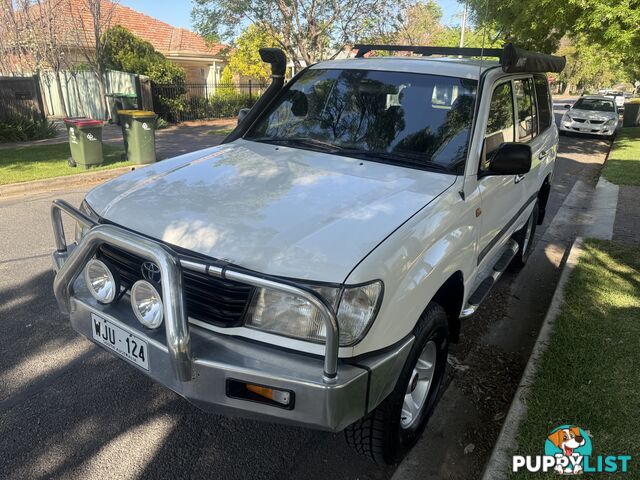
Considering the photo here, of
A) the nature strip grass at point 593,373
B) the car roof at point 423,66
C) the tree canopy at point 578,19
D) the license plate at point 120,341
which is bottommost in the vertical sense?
the nature strip grass at point 593,373

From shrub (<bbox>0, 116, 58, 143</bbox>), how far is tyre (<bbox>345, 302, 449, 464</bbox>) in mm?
12933

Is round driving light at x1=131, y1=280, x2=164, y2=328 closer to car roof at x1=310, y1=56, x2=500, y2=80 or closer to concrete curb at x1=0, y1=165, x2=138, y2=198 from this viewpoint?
car roof at x1=310, y1=56, x2=500, y2=80

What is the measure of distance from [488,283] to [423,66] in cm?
164

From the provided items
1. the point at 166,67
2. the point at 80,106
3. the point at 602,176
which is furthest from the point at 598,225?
the point at 80,106

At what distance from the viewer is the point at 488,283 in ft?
12.1

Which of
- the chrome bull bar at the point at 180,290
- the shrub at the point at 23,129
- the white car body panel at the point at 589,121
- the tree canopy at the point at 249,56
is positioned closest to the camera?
the chrome bull bar at the point at 180,290

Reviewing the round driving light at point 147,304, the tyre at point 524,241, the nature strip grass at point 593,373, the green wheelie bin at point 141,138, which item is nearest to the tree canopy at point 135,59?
the green wheelie bin at point 141,138

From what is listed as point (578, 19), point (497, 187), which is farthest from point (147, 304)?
point (578, 19)

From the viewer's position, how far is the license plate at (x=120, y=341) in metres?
2.21

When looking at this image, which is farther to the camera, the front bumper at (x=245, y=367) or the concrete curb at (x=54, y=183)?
the concrete curb at (x=54, y=183)

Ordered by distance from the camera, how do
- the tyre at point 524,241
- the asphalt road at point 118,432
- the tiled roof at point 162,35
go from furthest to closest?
the tiled roof at point 162,35, the tyre at point 524,241, the asphalt road at point 118,432

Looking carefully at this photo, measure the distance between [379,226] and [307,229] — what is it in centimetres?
33

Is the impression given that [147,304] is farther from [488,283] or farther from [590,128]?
[590,128]

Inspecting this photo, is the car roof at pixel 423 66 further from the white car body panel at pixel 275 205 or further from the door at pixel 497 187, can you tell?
the white car body panel at pixel 275 205
